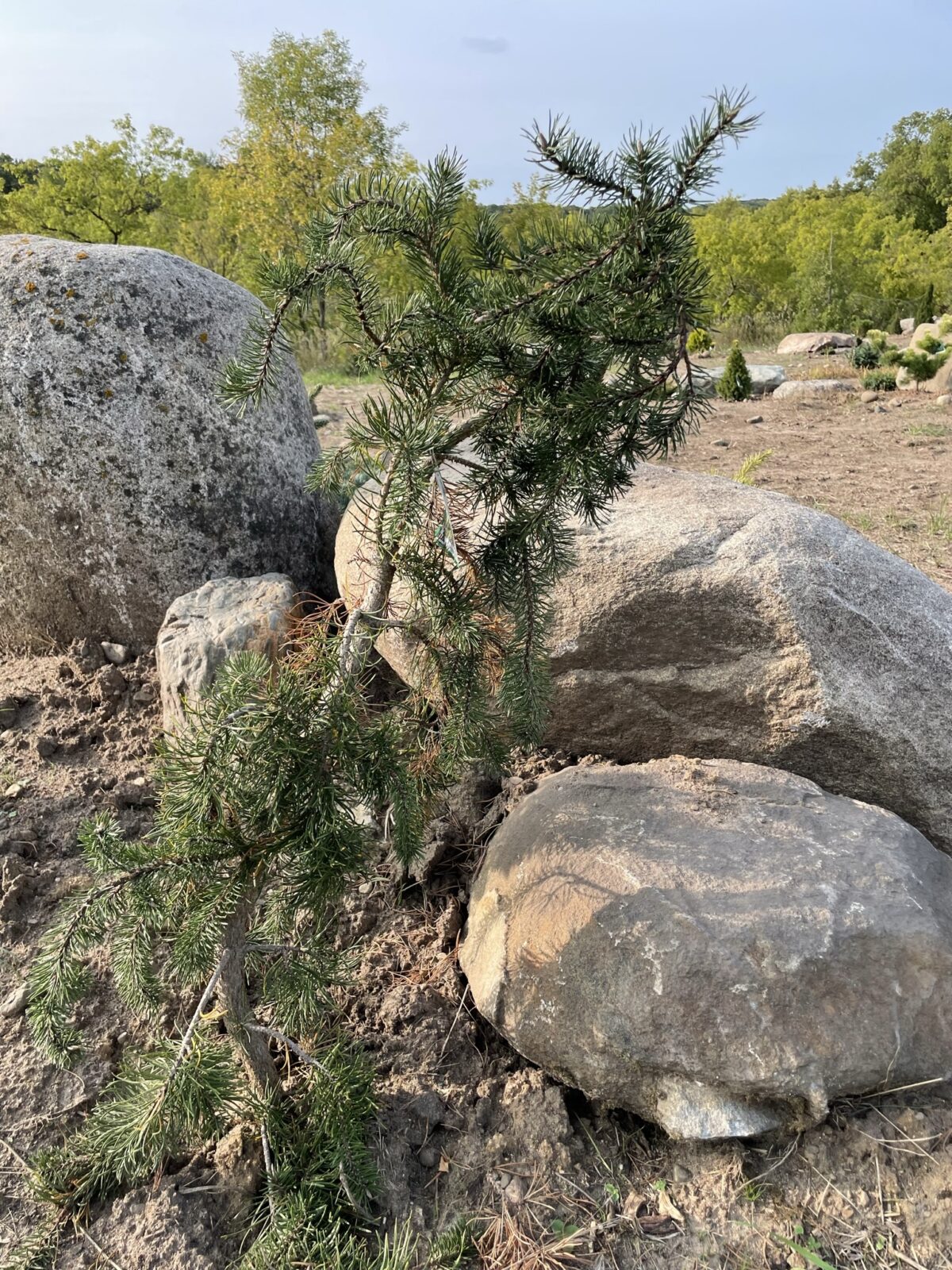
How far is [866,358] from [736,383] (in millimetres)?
4921

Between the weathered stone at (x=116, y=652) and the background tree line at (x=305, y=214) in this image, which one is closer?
the weathered stone at (x=116, y=652)

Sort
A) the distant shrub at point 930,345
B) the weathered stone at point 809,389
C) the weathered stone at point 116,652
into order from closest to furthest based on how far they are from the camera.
A: the weathered stone at point 116,652
the weathered stone at point 809,389
the distant shrub at point 930,345

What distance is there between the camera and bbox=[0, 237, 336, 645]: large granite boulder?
365 centimetres

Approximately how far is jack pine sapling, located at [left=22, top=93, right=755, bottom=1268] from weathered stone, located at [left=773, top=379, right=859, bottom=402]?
13.6 m

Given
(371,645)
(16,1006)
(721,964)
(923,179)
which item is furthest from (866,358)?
(923,179)

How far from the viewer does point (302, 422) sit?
420cm

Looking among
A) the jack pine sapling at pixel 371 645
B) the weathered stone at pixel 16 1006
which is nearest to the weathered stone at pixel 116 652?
the weathered stone at pixel 16 1006

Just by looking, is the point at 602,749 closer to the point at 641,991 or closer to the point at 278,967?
the point at 641,991

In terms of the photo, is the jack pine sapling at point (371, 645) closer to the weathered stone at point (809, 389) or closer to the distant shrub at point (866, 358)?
the weathered stone at point (809, 389)

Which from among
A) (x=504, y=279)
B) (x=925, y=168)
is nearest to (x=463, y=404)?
(x=504, y=279)

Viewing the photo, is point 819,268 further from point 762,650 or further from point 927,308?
point 762,650

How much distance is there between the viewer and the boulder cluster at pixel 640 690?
2.12m

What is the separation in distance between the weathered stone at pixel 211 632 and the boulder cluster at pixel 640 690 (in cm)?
1

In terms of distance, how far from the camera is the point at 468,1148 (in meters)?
2.22
